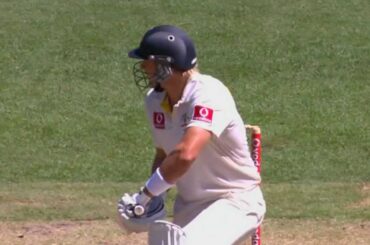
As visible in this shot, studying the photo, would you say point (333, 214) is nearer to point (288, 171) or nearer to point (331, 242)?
point (331, 242)

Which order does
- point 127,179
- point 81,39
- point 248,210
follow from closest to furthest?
point 248,210, point 127,179, point 81,39

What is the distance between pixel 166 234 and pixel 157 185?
0.26m

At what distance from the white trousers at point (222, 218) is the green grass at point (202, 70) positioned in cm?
377

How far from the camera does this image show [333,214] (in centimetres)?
980

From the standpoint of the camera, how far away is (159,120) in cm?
614

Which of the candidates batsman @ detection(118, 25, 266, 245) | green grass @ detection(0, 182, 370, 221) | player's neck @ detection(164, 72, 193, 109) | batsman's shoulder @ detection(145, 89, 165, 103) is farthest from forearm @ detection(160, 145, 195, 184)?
green grass @ detection(0, 182, 370, 221)

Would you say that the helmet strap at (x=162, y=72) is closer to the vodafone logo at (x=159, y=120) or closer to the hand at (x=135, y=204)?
the vodafone logo at (x=159, y=120)

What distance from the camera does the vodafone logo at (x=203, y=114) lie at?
575 centimetres

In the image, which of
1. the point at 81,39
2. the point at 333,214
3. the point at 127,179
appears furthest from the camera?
the point at 81,39

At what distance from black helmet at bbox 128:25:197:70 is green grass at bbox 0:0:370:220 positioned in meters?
4.09

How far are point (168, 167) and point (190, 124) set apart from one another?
27cm

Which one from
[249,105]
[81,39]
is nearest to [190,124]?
[249,105]

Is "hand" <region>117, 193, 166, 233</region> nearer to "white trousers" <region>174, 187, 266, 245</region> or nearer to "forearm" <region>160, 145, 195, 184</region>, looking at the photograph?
"white trousers" <region>174, 187, 266, 245</region>

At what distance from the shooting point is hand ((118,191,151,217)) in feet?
19.0
